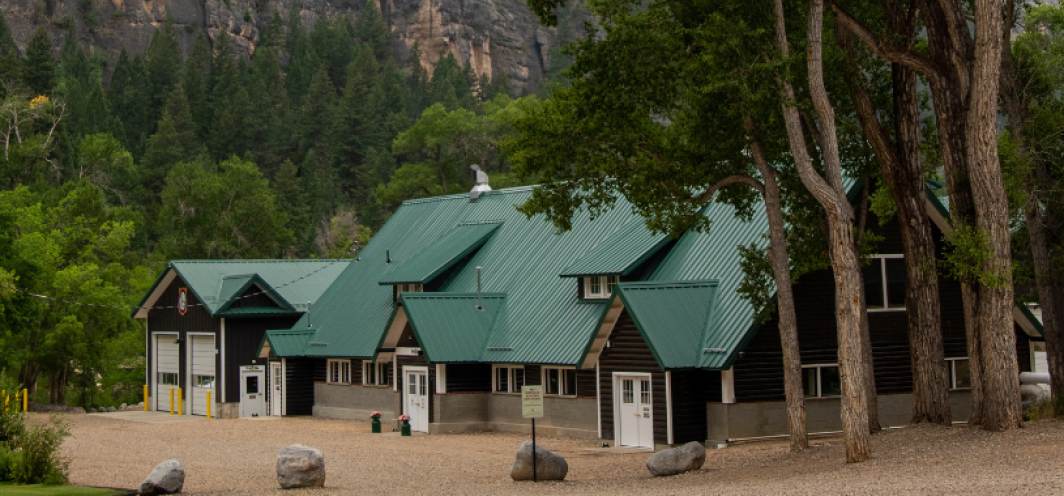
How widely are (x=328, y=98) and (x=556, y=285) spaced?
85.0 meters

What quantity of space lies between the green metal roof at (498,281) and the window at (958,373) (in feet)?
28.9

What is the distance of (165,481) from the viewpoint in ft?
61.3

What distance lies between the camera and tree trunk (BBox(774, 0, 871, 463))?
18.8 metres

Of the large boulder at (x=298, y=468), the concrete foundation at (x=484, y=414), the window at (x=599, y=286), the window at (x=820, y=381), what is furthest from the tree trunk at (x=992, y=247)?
the large boulder at (x=298, y=468)

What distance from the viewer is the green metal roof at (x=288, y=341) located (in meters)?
38.7

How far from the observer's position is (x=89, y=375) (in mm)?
51375

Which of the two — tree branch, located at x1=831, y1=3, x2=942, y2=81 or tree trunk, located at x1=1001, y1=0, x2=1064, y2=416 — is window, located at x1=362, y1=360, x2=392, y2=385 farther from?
tree trunk, located at x1=1001, y1=0, x2=1064, y2=416

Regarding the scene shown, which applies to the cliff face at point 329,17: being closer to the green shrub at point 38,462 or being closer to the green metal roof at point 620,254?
the green metal roof at point 620,254

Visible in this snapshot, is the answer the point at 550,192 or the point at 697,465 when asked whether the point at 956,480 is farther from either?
the point at 550,192

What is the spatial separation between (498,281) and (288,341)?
9317 millimetres

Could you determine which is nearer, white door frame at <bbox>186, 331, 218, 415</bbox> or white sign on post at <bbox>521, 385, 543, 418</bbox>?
white sign on post at <bbox>521, 385, 543, 418</bbox>


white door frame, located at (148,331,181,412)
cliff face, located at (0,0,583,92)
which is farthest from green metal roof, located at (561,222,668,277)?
cliff face, located at (0,0,583,92)

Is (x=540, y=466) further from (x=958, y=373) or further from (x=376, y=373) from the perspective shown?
(x=376, y=373)

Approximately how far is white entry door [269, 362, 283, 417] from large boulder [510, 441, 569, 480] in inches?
844
